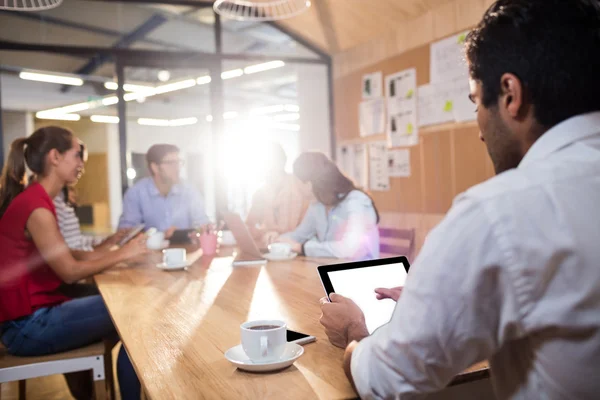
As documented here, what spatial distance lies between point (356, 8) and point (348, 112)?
985 millimetres

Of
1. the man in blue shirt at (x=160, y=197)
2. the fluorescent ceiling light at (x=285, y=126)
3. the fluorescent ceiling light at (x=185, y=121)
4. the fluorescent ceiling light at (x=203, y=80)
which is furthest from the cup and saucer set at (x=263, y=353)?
the fluorescent ceiling light at (x=285, y=126)

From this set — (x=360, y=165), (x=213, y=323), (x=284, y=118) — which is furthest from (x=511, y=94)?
(x=284, y=118)

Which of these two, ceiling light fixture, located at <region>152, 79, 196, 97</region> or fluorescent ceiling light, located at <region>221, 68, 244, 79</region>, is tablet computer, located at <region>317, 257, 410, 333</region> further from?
ceiling light fixture, located at <region>152, 79, 196, 97</region>

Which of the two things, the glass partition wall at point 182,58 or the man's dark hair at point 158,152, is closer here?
the man's dark hair at point 158,152

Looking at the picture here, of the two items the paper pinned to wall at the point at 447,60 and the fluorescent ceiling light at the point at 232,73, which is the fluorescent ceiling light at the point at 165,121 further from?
the paper pinned to wall at the point at 447,60

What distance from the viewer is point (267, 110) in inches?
442

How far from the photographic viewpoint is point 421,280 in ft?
2.19

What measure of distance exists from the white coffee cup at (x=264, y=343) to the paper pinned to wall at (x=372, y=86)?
11.5ft

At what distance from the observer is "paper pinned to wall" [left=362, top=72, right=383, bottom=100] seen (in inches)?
167

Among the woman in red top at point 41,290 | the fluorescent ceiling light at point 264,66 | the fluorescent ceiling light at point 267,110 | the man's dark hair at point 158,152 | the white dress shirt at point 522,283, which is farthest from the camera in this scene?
the fluorescent ceiling light at point 267,110

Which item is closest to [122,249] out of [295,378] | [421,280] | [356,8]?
[295,378]

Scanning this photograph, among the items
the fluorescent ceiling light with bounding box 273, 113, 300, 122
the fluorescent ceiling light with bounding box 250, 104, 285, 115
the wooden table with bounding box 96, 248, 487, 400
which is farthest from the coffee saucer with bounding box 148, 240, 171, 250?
the fluorescent ceiling light with bounding box 273, 113, 300, 122

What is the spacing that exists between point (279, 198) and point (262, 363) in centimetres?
290

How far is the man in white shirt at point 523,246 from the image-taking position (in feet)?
2.01
